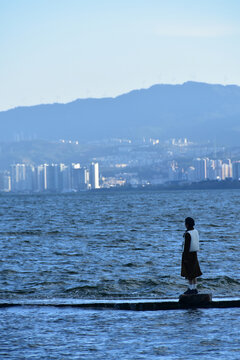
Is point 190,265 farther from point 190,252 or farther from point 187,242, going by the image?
point 187,242

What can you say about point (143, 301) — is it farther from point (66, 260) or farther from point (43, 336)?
point (66, 260)

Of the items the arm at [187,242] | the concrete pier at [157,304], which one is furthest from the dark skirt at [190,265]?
the concrete pier at [157,304]

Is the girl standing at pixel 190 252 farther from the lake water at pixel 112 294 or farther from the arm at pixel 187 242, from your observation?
the lake water at pixel 112 294

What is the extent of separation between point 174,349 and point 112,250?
2527cm

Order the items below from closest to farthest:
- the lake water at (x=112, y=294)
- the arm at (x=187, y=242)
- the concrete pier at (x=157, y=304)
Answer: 1. the lake water at (x=112, y=294)
2. the arm at (x=187, y=242)
3. the concrete pier at (x=157, y=304)

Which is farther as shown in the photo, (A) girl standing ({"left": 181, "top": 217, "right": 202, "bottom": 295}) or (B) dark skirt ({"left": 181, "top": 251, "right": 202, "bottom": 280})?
(B) dark skirt ({"left": 181, "top": 251, "right": 202, "bottom": 280})

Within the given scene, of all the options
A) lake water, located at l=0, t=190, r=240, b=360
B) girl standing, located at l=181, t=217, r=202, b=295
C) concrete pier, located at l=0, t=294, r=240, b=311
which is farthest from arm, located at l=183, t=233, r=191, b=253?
lake water, located at l=0, t=190, r=240, b=360

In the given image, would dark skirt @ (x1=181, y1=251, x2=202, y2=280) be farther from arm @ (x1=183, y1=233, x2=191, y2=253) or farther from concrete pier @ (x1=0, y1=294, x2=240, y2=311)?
concrete pier @ (x1=0, y1=294, x2=240, y2=311)

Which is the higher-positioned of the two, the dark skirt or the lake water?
the dark skirt

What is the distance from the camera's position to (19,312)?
15047mm

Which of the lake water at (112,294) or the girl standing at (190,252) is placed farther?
the girl standing at (190,252)

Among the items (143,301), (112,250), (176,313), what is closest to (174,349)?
(176,313)

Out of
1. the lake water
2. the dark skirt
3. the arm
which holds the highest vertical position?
the arm

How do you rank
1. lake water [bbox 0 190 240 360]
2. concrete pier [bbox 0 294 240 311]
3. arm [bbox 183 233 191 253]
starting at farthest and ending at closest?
concrete pier [bbox 0 294 240 311], arm [bbox 183 233 191 253], lake water [bbox 0 190 240 360]
